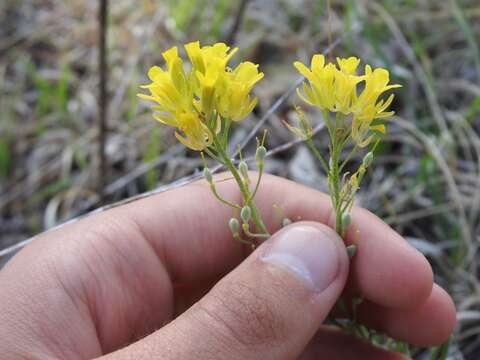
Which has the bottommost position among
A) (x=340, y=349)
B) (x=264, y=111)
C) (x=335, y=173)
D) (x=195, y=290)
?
(x=340, y=349)

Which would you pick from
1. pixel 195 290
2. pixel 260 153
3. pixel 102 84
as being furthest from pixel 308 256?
pixel 102 84

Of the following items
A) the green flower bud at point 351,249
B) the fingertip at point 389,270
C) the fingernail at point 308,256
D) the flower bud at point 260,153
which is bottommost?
the fingertip at point 389,270

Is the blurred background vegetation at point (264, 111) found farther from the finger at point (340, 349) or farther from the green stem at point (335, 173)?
the green stem at point (335, 173)

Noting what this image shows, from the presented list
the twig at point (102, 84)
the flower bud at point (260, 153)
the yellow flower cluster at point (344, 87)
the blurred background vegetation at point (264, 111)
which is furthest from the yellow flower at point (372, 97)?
the twig at point (102, 84)

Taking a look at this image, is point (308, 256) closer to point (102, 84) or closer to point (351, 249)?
point (351, 249)

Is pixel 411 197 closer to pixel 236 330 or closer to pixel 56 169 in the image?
pixel 236 330

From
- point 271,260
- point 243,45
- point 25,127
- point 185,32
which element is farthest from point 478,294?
point 25,127

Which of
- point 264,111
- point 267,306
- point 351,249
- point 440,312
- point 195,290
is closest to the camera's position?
point 267,306
